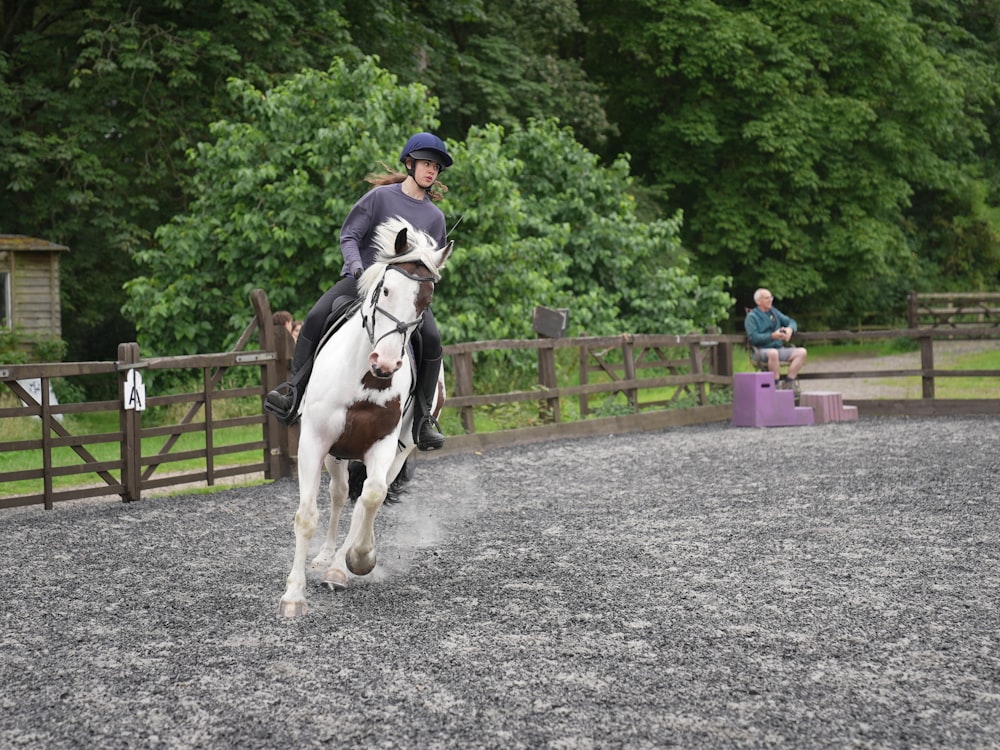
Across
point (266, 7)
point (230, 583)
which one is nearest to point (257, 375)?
point (266, 7)

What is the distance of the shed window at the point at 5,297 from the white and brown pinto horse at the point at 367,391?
58.1 ft

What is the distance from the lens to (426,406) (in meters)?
7.42

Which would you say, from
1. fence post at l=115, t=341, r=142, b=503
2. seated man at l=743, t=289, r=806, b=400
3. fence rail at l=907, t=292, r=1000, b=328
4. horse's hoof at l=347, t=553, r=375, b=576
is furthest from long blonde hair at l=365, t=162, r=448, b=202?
fence rail at l=907, t=292, r=1000, b=328

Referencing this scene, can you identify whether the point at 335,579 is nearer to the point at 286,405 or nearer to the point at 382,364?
the point at 286,405

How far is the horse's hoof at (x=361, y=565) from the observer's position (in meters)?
7.08

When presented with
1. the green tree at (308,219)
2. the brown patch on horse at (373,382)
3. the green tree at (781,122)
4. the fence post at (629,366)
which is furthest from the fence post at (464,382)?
the green tree at (781,122)

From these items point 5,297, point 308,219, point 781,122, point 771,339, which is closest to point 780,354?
point 771,339

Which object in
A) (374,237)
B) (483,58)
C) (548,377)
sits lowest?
(548,377)

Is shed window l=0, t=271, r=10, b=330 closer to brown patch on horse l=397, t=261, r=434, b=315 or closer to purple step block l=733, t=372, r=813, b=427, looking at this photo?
purple step block l=733, t=372, r=813, b=427

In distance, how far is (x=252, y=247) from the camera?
65.2 ft

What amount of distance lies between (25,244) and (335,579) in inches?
704

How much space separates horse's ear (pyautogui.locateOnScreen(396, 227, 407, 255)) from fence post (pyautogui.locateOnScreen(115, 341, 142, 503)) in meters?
5.88

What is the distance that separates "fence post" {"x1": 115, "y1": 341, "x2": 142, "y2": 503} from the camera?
11492mm

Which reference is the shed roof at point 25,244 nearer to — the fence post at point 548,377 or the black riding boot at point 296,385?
the fence post at point 548,377
